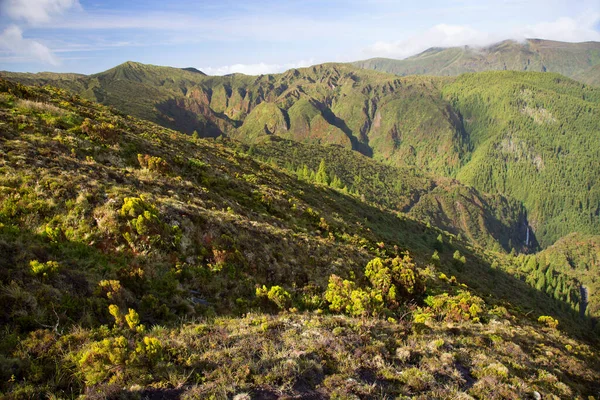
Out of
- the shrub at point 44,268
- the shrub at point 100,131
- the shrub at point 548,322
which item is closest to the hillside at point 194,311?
the shrub at point 44,268

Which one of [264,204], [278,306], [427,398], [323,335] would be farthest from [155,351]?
[264,204]

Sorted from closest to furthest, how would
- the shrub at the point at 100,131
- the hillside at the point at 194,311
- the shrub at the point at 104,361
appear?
1. the shrub at the point at 104,361
2. the hillside at the point at 194,311
3. the shrub at the point at 100,131

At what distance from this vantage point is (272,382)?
7781 millimetres

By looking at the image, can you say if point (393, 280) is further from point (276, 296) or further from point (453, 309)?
point (276, 296)

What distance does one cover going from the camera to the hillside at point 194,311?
777 cm

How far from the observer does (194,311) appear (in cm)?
1157

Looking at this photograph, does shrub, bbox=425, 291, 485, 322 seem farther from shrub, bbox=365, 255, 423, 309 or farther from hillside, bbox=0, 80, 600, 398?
shrub, bbox=365, 255, 423, 309

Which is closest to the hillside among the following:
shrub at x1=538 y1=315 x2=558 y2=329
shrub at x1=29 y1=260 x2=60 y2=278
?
shrub at x1=29 y1=260 x2=60 y2=278

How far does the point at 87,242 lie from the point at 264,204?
16460mm

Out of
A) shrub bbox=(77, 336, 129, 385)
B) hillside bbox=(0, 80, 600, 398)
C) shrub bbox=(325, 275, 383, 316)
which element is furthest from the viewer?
shrub bbox=(325, 275, 383, 316)

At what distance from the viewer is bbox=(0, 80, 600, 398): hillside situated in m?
7.77

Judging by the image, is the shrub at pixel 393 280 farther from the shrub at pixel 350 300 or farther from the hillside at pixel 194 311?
the shrub at pixel 350 300

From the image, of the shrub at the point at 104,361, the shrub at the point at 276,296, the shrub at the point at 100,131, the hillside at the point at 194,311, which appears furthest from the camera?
the shrub at the point at 100,131

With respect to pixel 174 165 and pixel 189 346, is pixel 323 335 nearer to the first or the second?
pixel 189 346
